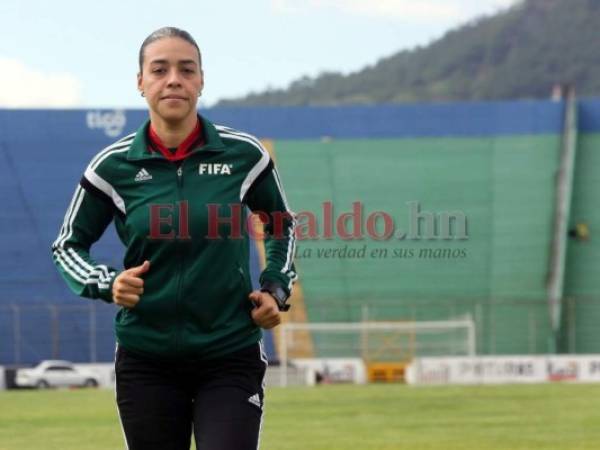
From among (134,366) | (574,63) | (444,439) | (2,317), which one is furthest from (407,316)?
(574,63)

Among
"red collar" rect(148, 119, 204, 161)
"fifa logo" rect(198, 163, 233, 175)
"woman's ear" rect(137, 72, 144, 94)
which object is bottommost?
"fifa logo" rect(198, 163, 233, 175)

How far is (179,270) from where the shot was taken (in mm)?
5191

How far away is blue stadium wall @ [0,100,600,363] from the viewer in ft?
150

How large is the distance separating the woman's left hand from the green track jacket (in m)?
0.06

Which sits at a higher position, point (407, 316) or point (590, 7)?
point (590, 7)

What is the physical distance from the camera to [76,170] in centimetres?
4872

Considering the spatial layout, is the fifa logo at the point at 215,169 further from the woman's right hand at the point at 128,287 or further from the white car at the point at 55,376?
the white car at the point at 55,376

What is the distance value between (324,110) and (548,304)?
1154cm

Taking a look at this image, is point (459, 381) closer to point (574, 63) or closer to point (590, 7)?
point (574, 63)

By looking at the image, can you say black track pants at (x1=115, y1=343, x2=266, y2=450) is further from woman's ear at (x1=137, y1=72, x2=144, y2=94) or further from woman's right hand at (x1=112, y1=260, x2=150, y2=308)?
woman's ear at (x1=137, y1=72, x2=144, y2=94)

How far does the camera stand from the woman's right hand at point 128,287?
498 centimetres

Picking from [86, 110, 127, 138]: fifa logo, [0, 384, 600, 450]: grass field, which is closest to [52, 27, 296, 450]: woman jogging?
[0, 384, 600, 450]: grass field

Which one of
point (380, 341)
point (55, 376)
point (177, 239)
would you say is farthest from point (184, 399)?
point (380, 341)

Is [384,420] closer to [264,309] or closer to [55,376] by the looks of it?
[264,309]
